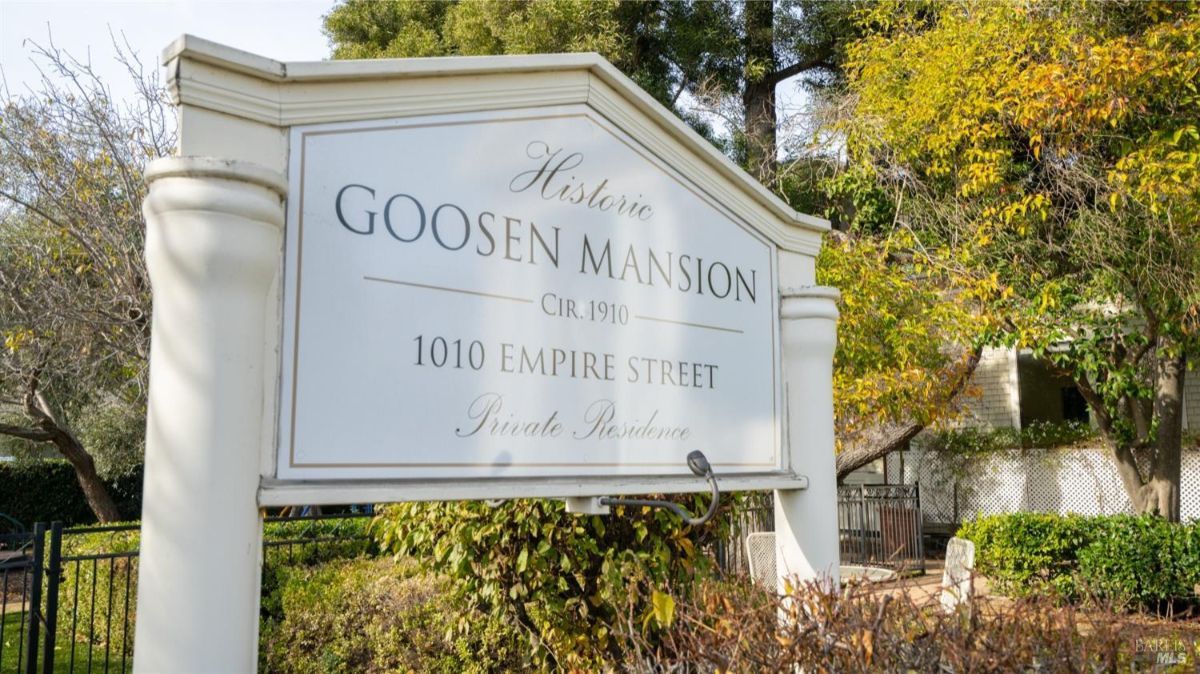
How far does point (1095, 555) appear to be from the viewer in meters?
9.95

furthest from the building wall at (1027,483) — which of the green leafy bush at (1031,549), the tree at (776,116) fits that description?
the green leafy bush at (1031,549)

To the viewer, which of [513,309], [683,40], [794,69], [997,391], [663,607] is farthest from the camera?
[997,391]

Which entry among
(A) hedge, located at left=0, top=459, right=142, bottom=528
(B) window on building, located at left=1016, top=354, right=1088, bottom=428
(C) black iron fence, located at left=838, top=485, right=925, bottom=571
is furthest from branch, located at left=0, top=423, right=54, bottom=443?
(B) window on building, located at left=1016, top=354, right=1088, bottom=428

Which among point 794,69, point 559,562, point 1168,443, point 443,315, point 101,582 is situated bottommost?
point 101,582

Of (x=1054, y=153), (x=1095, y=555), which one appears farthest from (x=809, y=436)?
(x=1054, y=153)

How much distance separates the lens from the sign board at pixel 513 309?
274 centimetres

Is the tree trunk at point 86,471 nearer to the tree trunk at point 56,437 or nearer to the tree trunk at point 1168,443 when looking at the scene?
the tree trunk at point 56,437

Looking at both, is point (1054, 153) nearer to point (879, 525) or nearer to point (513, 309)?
point (879, 525)

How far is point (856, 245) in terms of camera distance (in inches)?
384

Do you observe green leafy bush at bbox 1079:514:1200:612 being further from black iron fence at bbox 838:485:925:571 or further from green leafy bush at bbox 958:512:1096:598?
black iron fence at bbox 838:485:925:571

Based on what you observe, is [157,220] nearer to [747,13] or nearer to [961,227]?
[961,227]

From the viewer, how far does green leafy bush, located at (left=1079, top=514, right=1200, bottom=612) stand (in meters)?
9.57

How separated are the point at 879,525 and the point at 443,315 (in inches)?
484

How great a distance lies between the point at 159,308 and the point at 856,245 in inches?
323
